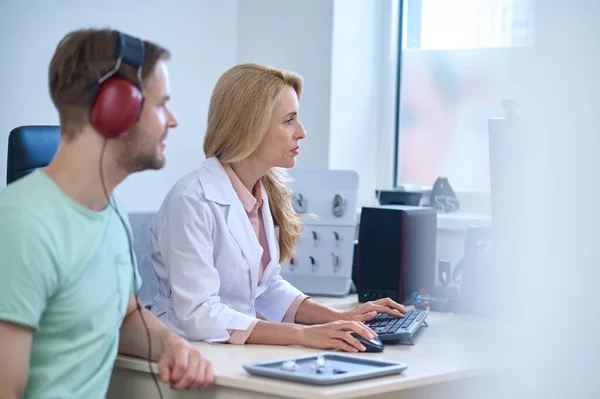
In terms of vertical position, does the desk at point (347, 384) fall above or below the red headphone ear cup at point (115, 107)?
below

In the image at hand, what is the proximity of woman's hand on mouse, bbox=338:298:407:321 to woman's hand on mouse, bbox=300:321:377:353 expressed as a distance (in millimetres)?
179

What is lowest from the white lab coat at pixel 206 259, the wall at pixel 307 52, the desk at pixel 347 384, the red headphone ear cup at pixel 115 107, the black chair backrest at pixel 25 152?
the desk at pixel 347 384

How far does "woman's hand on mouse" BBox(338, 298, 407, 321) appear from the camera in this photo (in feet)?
5.73

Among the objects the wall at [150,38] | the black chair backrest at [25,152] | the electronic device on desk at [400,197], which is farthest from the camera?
the electronic device on desk at [400,197]

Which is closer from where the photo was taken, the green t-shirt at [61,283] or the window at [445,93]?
the green t-shirt at [61,283]

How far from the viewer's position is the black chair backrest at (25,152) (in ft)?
5.49

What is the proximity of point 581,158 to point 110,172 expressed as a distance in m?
0.84

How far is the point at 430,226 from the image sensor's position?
2359mm

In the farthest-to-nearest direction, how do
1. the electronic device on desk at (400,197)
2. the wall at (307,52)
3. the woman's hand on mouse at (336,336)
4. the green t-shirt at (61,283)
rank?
the wall at (307,52)
the electronic device on desk at (400,197)
the woman's hand on mouse at (336,336)
the green t-shirt at (61,283)

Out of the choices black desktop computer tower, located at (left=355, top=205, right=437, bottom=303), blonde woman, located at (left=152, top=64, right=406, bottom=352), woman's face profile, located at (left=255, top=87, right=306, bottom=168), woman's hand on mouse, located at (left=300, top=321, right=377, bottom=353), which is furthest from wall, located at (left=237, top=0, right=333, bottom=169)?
woman's hand on mouse, located at (left=300, top=321, right=377, bottom=353)

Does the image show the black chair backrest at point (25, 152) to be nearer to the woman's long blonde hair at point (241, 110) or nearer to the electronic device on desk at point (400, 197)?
the woman's long blonde hair at point (241, 110)

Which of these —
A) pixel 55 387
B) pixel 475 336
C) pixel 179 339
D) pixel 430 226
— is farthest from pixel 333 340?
pixel 430 226

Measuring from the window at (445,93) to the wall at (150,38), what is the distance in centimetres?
69

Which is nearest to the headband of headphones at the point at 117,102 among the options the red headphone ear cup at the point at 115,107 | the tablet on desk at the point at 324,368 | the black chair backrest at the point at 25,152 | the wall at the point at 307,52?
the red headphone ear cup at the point at 115,107
